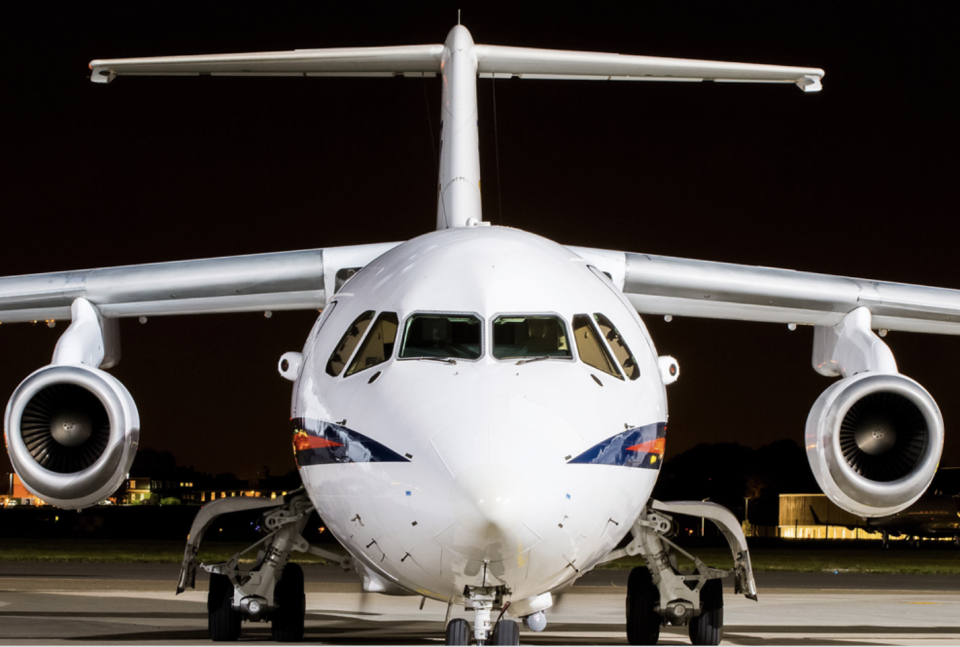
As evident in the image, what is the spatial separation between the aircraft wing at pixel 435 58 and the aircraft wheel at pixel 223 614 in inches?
160

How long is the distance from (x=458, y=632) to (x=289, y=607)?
10.4 ft

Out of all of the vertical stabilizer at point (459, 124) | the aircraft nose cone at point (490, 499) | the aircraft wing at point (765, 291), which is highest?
the vertical stabilizer at point (459, 124)

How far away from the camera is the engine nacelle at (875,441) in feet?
26.6

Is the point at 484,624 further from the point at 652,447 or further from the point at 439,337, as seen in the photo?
the point at 439,337

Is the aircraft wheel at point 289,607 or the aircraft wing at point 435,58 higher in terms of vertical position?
the aircraft wing at point 435,58

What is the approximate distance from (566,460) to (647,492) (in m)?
1.25

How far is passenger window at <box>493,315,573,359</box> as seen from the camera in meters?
6.07

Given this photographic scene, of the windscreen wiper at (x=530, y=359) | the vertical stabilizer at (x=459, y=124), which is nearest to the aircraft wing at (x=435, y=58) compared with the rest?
the vertical stabilizer at (x=459, y=124)

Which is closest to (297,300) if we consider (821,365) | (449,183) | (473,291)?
(449,183)

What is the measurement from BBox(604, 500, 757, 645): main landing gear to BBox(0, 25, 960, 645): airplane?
2 cm

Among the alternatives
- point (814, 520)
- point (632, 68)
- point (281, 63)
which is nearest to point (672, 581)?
point (632, 68)

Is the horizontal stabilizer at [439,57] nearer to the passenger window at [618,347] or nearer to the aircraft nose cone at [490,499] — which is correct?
the passenger window at [618,347]

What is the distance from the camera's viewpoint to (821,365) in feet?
33.1

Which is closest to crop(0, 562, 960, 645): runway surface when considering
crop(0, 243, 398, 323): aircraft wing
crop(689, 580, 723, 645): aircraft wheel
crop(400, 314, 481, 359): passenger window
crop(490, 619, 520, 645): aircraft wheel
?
crop(689, 580, 723, 645): aircraft wheel
